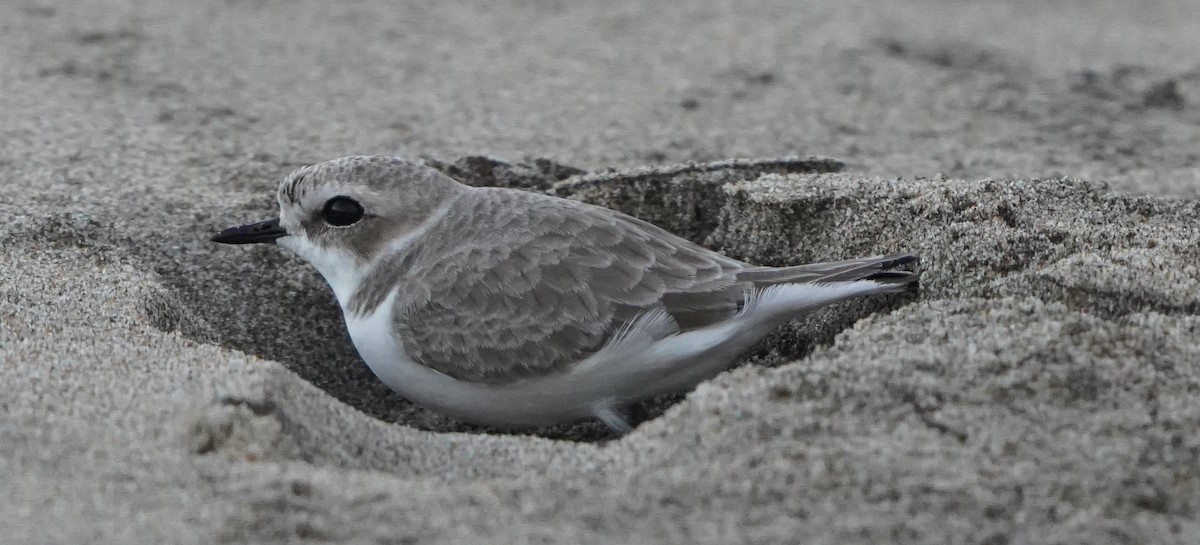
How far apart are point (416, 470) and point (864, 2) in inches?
195

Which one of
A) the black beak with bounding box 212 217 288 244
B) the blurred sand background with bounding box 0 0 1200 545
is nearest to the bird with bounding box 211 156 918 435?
the blurred sand background with bounding box 0 0 1200 545

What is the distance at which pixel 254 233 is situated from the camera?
338 centimetres

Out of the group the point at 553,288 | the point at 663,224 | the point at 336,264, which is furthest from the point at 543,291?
the point at 663,224

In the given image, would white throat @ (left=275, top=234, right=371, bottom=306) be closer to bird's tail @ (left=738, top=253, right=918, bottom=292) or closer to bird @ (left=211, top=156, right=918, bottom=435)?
bird @ (left=211, top=156, right=918, bottom=435)

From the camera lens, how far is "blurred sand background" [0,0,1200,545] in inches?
83.4

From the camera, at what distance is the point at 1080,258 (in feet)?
9.14

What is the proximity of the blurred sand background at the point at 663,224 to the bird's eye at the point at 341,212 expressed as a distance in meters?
0.34

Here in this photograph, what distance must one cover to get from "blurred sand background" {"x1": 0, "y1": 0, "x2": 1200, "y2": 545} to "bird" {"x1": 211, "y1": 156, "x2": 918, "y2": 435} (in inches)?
7.0

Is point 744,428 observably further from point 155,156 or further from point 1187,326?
point 155,156

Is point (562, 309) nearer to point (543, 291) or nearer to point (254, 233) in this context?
point (543, 291)

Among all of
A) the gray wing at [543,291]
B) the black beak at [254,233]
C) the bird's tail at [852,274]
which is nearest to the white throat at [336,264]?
the black beak at [254,233]

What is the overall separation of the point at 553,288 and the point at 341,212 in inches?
28.9

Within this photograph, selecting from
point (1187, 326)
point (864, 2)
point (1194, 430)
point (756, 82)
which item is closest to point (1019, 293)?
point (1187, 326)

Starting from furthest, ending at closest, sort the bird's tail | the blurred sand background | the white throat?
the white throat → the bird's tail → the blurred sand background
